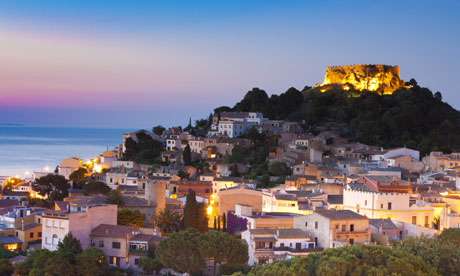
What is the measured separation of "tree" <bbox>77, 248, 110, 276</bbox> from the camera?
20609mm

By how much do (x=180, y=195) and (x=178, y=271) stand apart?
41.5ft

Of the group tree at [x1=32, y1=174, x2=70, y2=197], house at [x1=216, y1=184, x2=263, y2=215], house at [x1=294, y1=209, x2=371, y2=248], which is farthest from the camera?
tree at [x1=32, y1=174, x2=70, y2=197]

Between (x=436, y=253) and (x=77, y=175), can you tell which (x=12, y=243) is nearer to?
(x=436, y=253)

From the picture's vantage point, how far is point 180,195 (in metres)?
34.0

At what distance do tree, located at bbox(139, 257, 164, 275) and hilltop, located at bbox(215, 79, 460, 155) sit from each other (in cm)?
2743

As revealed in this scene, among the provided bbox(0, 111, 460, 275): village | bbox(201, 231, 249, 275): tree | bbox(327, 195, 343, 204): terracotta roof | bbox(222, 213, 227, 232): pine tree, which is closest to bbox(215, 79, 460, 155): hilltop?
bbox(0, 111, 460, 275): village

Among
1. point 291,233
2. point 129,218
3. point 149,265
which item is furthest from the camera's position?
point 129,218

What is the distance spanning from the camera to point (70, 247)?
71.1 ft

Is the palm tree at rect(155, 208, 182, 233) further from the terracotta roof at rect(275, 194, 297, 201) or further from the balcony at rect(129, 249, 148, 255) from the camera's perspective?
the terracotta roof at rect(275, 194, 297, 201)

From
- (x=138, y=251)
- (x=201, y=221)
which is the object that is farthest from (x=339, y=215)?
(x=138, y=251)

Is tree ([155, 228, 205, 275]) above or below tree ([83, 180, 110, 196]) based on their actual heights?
below

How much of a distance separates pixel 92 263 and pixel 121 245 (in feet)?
6.52

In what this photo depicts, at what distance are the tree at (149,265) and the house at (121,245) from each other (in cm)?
87

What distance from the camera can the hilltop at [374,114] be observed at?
47719 mm
